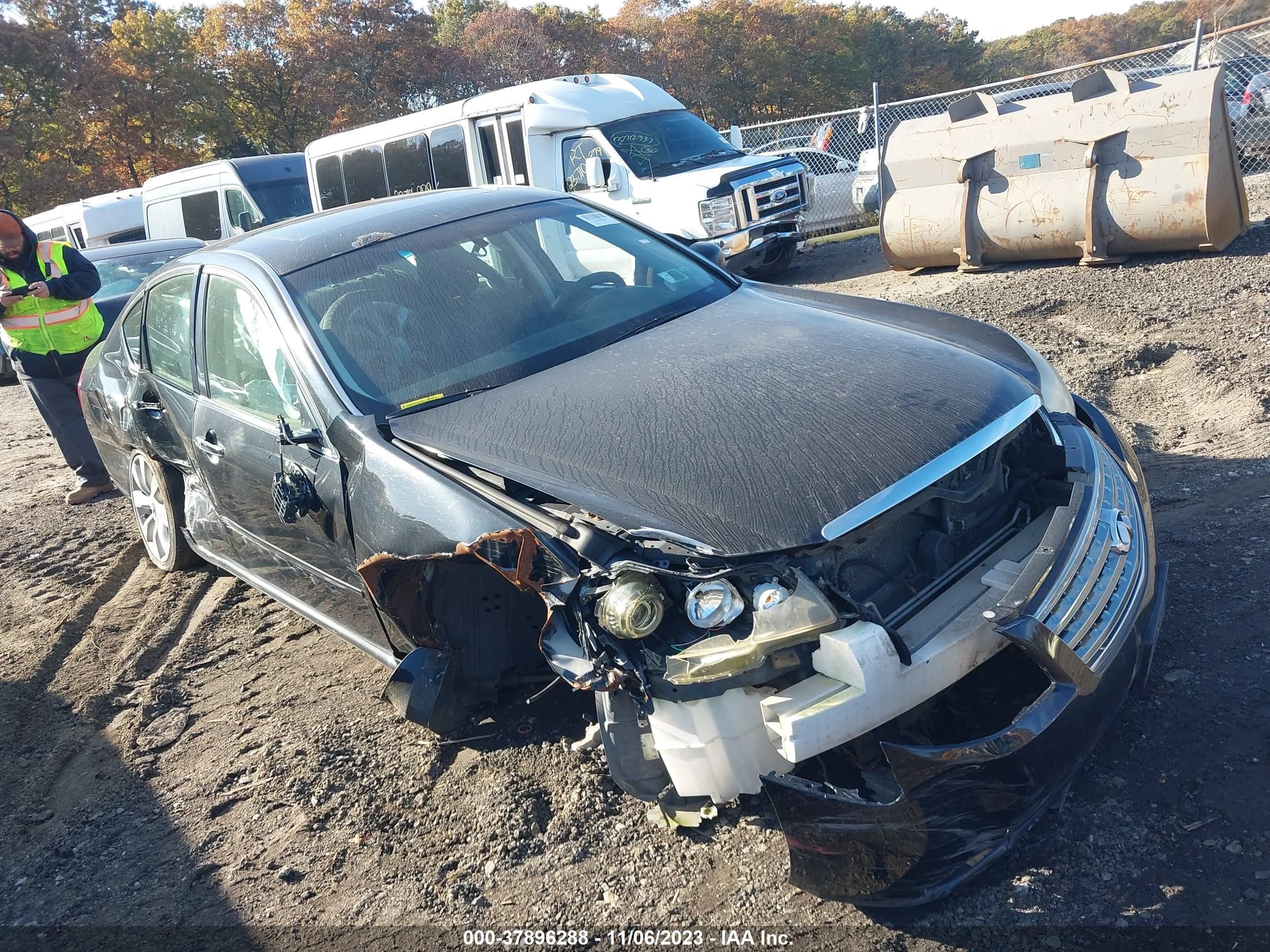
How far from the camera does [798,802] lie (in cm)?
221

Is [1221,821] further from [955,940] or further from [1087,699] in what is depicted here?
[955,940]

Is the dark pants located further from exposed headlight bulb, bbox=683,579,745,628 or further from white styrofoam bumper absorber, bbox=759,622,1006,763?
white styrofoam bumper absorber, bbox=759,622,1006,763

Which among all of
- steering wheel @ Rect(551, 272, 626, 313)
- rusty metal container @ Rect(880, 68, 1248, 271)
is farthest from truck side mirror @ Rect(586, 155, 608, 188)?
steering wheel @ Rect(551, 272, 626, 313)

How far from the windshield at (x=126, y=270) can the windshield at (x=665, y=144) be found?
483cm

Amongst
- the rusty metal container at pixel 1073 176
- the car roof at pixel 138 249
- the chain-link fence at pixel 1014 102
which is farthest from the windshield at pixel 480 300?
the chain-link fence at pixel 1014 102

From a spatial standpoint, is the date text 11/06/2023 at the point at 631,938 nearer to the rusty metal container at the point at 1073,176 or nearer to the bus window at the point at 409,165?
the rusty metal container at the point at 1073,176

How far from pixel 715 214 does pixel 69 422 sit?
21.3 feet

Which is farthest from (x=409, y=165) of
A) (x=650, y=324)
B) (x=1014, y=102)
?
(x=650, y=324)

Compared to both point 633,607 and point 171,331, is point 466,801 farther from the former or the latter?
point 171,331

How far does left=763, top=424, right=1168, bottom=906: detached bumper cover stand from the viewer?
2189 millimetres

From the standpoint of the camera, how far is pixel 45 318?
652 centimetres

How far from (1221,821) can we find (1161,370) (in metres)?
3.95

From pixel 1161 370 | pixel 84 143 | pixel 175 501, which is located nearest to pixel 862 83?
pixel 84 143

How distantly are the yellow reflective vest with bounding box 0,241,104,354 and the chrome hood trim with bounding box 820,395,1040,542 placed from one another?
6.21 metres
